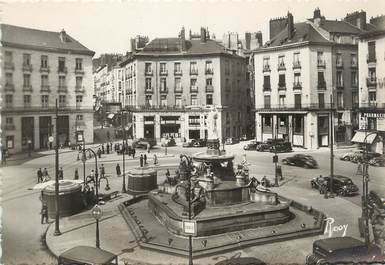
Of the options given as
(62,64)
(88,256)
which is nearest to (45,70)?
(62,64)

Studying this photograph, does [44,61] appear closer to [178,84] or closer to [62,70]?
[62,70]

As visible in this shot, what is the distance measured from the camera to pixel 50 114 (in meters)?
43.4

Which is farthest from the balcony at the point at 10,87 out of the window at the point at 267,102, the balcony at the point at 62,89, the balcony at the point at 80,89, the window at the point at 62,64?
the window at the point at 267,102

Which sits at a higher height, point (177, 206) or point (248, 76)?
point (248, 76)

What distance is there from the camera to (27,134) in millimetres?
41500

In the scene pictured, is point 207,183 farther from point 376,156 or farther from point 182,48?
point 182,48

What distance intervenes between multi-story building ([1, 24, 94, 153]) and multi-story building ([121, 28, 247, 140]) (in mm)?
10145

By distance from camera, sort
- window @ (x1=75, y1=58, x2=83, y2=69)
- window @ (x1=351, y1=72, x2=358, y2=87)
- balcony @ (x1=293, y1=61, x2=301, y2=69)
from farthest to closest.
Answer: window @ (x1=351, y1=72, x2=358, y2=87), balcony @ (x1=293, y1=61, x2=301, y2=69), window @ (x1=75, y1=58, x2=83, y2=69)

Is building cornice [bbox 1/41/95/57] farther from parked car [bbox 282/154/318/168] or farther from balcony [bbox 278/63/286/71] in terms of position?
parked car [bbox 282/154/318/168]

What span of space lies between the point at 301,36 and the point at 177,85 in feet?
63.4

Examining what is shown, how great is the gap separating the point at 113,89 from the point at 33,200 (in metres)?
73.7

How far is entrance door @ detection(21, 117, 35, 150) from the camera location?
1522 inches

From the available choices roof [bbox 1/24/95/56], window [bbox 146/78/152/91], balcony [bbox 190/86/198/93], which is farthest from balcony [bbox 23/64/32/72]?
balcony [bbox 190/86/198/93]

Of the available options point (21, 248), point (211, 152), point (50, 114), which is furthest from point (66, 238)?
point (50, 114)
